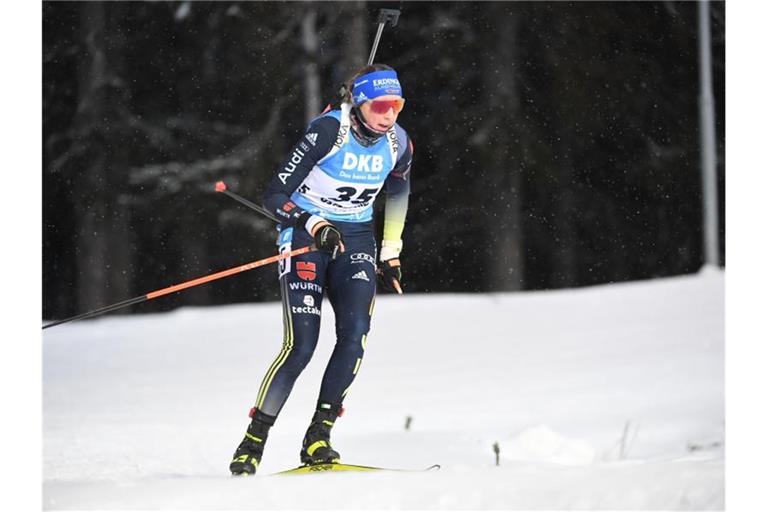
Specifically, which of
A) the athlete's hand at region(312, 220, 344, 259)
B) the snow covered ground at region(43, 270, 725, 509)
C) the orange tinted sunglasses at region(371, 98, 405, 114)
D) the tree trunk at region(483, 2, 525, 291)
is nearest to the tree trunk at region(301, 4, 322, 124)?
the tree trunk at region(483, 2, 525, 291)

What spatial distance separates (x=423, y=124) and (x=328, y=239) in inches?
393

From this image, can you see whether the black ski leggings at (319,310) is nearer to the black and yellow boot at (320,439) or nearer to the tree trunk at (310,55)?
the black and yellow boot at (320,439)

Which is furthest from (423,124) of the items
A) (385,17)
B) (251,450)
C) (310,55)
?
(251,450)

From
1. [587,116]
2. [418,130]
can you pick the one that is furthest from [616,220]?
[418,130]

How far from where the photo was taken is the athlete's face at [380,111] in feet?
15.0

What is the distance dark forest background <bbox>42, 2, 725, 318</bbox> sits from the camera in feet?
44.7

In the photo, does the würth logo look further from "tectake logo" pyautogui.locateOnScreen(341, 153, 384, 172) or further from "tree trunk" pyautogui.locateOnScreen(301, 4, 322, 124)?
"tree trunk" pyautogui.locateOnScreen(301, 4, 322, 124)

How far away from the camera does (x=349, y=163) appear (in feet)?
15.2

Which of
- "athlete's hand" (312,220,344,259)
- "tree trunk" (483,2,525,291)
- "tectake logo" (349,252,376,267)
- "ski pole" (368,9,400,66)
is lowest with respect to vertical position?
"tectake logo" (349,252,376,267)

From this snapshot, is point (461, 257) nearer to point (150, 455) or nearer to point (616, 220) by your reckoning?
point (616, 220)

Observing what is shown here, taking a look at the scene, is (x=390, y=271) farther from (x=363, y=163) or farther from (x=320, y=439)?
(x=320, y=439)

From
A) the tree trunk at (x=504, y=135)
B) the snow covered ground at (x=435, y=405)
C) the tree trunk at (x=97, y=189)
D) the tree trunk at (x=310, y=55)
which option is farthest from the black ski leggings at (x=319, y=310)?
the tree trunk at (x=504, y=135)

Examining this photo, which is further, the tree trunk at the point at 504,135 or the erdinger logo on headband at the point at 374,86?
the tree trunk at the point at 504,135

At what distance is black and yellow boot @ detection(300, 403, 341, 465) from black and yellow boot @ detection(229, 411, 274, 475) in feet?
0.59
